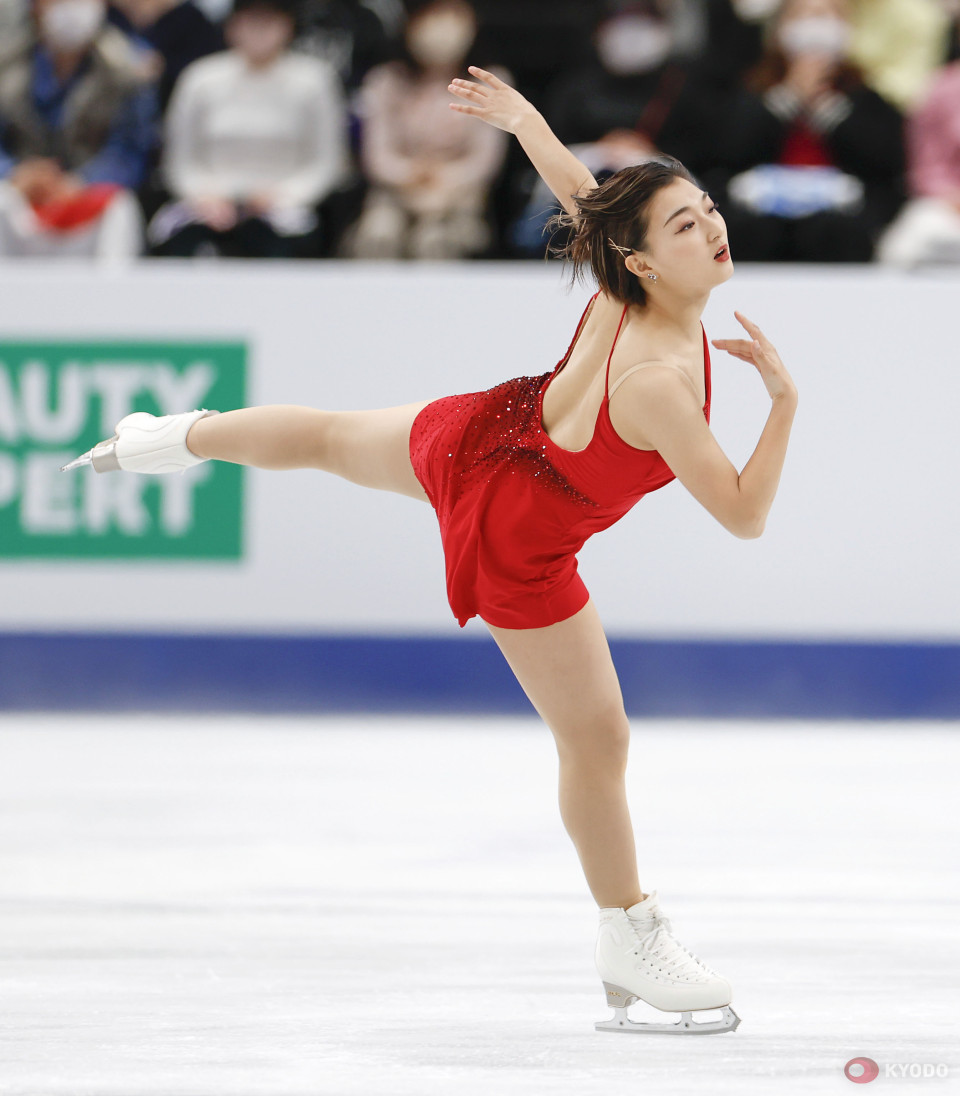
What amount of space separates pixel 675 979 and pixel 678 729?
6.42 ft

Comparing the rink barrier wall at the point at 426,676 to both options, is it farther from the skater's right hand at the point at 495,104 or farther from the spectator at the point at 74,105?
the skater's right hand at the point at 495,104

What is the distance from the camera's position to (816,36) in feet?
15.3

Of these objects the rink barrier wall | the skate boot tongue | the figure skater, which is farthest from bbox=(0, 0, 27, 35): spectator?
the skate boot tongue

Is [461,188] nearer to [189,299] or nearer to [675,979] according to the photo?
[189,299]

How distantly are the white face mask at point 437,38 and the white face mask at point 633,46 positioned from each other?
480 mm

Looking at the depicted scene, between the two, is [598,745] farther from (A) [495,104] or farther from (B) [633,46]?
(B) [633,46]

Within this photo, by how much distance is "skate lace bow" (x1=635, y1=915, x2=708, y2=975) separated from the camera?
1918mm

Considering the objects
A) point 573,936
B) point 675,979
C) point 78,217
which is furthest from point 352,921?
point 78,217

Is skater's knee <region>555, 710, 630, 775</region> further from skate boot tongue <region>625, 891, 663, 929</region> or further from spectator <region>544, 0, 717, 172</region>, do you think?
spectator <region>544, 0, 717, 172</region>

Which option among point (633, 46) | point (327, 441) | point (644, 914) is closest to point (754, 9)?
point (633, 46)

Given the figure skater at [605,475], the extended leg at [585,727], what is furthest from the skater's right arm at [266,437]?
the extended leg at [585,727]

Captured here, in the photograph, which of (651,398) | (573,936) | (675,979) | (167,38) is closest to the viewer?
(651,398)

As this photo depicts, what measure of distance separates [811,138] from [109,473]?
2.43 meters

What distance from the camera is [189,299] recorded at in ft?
12.7
